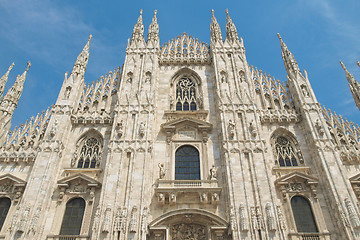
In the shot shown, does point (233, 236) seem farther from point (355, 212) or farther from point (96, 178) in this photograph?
point (96, 178)

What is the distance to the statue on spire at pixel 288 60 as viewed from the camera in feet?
67.0

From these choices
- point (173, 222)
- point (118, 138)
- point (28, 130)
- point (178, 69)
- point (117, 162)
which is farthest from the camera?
point (178, 69)

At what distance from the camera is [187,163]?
16656 millimetres

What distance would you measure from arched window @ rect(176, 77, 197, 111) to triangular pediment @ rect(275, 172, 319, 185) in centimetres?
726

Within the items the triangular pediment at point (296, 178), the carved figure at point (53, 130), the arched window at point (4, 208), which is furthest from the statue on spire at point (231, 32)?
the arched window at point (4, 208)

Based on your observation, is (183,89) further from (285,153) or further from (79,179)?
(79,179)

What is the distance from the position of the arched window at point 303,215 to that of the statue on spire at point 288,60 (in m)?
9.25

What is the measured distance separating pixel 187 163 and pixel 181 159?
0.43 m

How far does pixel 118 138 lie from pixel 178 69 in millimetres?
7710

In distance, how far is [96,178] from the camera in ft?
51.7

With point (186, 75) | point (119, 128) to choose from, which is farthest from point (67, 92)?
point (186, 75)

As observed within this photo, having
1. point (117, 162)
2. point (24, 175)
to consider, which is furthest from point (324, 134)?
point (24, 175)

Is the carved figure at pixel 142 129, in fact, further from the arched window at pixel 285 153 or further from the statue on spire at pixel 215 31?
the statue on spire at pixel 215 31

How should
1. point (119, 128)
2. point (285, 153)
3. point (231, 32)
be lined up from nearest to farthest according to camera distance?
point (119, 128)
point (285, 153)
point (231, 32)
